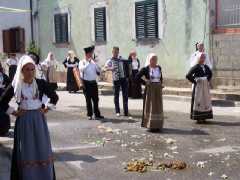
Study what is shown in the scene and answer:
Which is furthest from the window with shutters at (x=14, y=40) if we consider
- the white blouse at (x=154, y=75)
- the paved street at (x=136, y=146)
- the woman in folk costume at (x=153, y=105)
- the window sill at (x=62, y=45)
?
the woman in folk costume at (x=153, y=105)

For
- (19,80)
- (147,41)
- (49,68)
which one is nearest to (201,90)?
(19,80)

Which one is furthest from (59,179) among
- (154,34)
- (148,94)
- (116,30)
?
(116,30)

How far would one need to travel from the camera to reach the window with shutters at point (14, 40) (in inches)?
1130

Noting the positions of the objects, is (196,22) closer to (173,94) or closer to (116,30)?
(173,94)

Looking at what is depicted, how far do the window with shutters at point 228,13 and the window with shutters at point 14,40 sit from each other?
14.0m

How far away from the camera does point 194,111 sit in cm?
1200

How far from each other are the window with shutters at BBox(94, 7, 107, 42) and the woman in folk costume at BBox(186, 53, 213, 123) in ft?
35.5

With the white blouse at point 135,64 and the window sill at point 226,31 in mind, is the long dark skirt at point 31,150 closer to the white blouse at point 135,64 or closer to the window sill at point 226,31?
the window sill at point 226,31

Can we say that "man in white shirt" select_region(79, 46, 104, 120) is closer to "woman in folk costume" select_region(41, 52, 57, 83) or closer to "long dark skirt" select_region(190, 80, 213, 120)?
"woman in folk costume" select_region(41, 52, 57, 83)

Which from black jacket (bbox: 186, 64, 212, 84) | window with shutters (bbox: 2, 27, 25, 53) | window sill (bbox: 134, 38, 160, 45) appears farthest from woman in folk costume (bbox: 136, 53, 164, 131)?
window with shutters (bbox: 2, 27, 25, 53)

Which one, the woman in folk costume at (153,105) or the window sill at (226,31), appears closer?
the woman in folk costume at (153,105)

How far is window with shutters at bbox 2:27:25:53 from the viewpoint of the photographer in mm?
28703

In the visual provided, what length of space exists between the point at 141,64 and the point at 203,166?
12.8 m

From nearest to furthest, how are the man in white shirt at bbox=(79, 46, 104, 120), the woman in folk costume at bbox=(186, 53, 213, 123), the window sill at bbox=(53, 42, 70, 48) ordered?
the woman in folk costume at bbox=(186, 53, 213, 123), the man in white shirt at bbox=(79, 46, 104, 120), the window sill at bbox=(53, 42, 70, 48)
